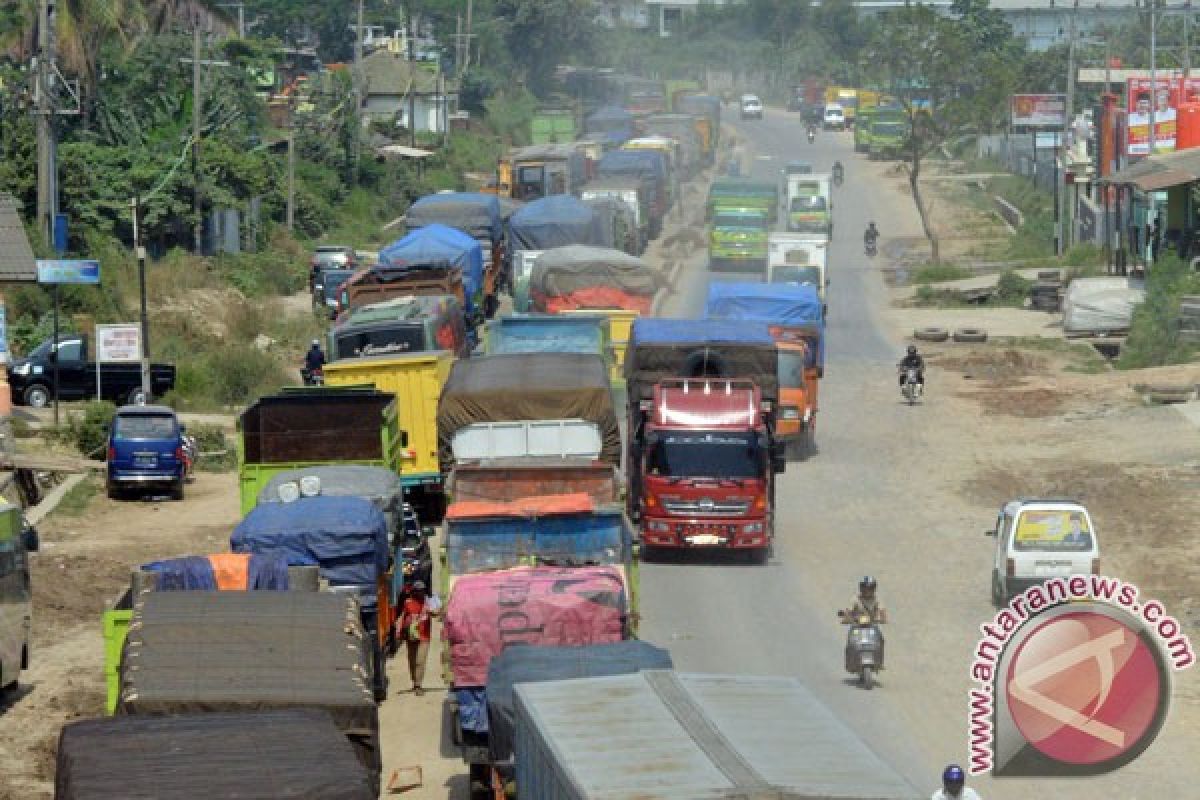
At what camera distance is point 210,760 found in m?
14.9

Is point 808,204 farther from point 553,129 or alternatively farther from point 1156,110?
point 553,129

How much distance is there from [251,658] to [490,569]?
576 cm

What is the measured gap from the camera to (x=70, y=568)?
103ft

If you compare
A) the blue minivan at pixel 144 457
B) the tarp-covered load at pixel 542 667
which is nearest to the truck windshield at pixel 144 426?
the blue minivan at pixel 144 457

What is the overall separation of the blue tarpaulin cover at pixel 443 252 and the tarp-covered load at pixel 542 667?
32687mm

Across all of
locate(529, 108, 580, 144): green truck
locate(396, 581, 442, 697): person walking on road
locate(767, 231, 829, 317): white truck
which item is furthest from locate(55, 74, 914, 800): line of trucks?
locate(529, 108, 580, 144): green truck

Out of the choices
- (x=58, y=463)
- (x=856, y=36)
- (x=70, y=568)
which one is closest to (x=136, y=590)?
(x=70, y=568)

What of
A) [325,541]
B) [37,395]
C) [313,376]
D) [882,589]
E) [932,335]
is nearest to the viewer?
[325,541]

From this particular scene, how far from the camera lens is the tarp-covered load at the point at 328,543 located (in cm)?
2422

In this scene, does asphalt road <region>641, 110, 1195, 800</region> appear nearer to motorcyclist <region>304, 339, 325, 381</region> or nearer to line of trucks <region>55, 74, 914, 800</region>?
line of trucks <region>55, 74, 914, 800</region>

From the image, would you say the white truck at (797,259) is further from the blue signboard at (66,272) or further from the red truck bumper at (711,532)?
the red truck bumper at (711,532)

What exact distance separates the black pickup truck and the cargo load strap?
32454 mm

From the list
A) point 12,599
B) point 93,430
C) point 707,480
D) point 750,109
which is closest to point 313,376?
point 93,430

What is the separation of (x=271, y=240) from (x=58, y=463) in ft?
112
